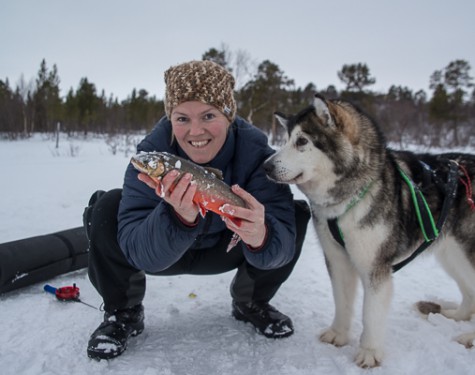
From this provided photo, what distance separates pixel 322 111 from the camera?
2.33 metres

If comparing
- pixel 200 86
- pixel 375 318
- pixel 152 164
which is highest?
pixel 200 86

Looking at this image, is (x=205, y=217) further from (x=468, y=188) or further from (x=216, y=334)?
(x=468, y=188)

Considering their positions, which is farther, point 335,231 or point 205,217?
point 205,217

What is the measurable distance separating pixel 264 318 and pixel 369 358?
77cm

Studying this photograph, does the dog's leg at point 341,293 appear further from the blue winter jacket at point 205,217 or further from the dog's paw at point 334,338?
the blue winter jacket at point 205,217

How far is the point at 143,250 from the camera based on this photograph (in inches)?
81.9

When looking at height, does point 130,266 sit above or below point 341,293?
above

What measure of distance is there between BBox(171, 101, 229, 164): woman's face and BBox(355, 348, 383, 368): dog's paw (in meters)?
1.69

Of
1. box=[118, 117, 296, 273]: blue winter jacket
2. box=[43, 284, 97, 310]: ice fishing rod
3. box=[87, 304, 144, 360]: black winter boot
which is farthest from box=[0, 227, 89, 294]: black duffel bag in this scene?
box=[118, 117, 296, 273]: blue winter jacket

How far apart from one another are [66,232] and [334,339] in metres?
2.74

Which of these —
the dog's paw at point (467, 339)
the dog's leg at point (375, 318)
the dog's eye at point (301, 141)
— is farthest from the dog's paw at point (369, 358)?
the dog's eye at point (301, 141)

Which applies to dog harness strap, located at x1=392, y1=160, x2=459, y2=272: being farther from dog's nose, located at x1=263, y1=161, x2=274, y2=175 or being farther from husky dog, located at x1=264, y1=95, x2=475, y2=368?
dog's nose, located at x1=263, y1=161, x2=274, y2=175

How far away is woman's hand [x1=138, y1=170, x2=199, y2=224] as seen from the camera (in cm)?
171

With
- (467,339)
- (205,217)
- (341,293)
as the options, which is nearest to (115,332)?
(205,217)
